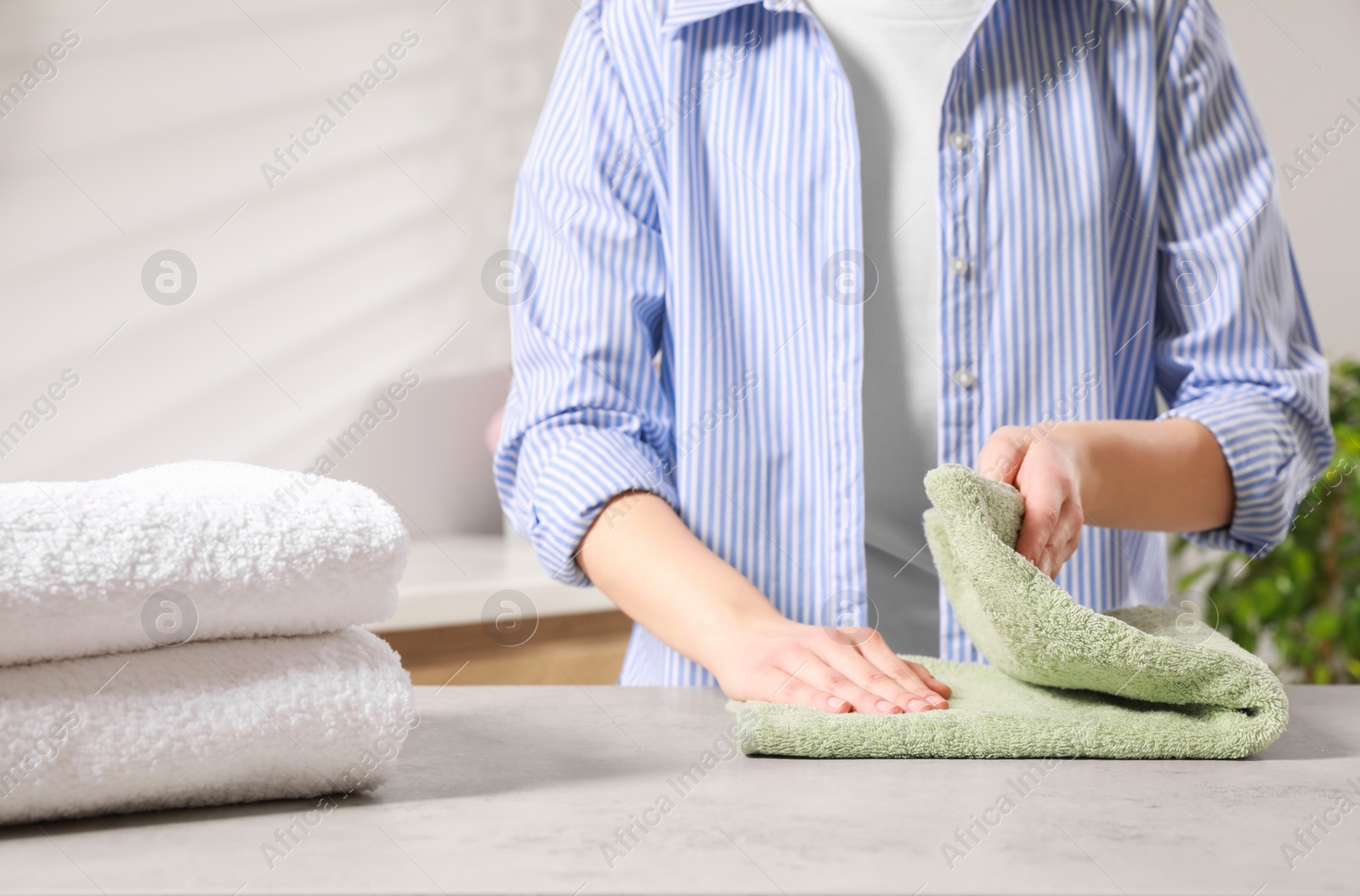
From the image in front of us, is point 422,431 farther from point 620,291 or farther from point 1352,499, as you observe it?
point 1352,499

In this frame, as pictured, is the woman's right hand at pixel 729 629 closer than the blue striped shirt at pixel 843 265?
Yes

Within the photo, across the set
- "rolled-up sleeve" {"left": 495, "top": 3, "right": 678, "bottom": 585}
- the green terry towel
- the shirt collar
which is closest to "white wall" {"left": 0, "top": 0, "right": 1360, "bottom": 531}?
"rolled-up sleeve" {"left": 495, "top": 3, "right": 678, "bottom": 585}

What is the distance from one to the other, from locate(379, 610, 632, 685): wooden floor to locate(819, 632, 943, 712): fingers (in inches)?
33.1

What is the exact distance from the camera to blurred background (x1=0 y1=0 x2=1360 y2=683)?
1.32m

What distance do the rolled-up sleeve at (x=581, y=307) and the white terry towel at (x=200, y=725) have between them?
0.29 m

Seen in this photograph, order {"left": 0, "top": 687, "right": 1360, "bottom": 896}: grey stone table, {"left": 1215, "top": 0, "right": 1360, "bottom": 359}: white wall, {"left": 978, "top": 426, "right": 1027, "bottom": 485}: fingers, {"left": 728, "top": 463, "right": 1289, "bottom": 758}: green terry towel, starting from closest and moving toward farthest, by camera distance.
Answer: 1. {"left": 0, "top": 687, "right": 1360, "bottom": 896}: grey stone table
2. {"left": 728, "top": 463, "right": 1289, "bottom": 758}: green terry towel
3. {"left": 978, "top": 426, "right": 1027, "bottom": 485}: fingers
4. {"left": 1215, "top": 0, "right": 1360, "bottom": 359}: white wall

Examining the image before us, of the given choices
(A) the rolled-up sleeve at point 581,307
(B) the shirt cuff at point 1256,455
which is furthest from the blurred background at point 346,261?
(B) the shirt cuff at point 1256,455

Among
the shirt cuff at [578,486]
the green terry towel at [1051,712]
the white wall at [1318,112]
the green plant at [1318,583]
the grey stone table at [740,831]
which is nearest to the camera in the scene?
the grey stone table at [740,831]

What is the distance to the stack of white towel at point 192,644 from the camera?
0.35 m

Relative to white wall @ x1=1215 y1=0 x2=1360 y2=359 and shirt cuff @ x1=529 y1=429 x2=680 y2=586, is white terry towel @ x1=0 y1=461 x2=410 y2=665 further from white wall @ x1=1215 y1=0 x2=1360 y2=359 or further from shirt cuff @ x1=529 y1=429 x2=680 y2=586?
white wall @ x1=1215 y1=0 x2=1360 y2=359

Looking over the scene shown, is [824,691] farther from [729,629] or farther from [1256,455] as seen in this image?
[1256,455]

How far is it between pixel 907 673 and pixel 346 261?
1.26m

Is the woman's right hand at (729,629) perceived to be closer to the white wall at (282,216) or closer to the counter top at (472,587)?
the counter top at (472,587)

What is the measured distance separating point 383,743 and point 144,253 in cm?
119
